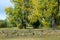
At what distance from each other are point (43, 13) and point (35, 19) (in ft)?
6.74

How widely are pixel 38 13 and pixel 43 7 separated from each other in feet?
3.73

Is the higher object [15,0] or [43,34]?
[15,0]

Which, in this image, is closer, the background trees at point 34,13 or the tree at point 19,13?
the background trees at point 34,13

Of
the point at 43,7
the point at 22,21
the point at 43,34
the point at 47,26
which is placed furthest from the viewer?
the point at 22,21

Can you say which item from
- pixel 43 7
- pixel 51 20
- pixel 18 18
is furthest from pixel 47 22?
pixel 18 18

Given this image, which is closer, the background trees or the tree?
the background trees

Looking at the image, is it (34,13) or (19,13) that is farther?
(19,13)

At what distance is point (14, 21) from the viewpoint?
4122 cm

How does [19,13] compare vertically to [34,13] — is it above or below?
below

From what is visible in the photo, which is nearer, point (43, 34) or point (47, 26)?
point (43, 34)

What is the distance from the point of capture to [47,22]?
37.1 meters

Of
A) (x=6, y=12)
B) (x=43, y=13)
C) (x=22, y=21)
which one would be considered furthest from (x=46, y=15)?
(x=6, y=12)

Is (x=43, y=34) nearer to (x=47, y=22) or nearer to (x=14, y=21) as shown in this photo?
(x=47, y=22)

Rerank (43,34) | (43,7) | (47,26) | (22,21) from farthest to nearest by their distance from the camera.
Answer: (22,21) < (47,26) < (43,7) < (43,34)
